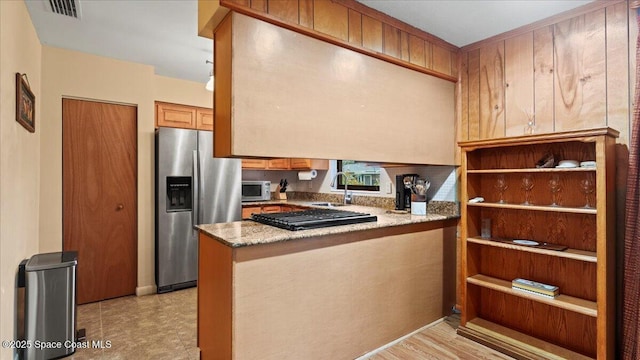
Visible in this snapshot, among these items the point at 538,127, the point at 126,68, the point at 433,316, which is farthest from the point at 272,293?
the point at 126,68

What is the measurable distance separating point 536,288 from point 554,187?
28.5 inches

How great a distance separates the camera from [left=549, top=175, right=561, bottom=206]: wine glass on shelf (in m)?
2.25

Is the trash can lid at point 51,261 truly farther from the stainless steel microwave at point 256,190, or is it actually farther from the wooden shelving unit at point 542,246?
the wooden shelving unit at point 542,246

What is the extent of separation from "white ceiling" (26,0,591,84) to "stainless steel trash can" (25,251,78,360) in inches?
73.8

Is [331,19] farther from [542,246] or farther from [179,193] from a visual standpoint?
[179,193]

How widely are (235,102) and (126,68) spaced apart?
251cm

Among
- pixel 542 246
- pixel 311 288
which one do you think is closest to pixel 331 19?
pixel 311 288

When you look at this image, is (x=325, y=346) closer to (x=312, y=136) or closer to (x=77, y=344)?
(x=312, y=136)

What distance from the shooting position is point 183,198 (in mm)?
3611

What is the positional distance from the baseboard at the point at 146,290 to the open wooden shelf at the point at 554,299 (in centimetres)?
323

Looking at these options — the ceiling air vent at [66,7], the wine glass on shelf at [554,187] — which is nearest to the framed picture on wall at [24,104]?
the ceiling air vent at [66,7]

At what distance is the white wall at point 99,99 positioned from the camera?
9.95ft

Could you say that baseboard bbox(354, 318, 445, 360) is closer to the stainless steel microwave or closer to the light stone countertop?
the light stone countertop

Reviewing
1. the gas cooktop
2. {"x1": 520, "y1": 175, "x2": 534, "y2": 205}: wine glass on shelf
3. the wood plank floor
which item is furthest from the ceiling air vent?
{"x1": 520, "y1": 175, "x2": 534, "y2": 205}: wine glass on shelf
